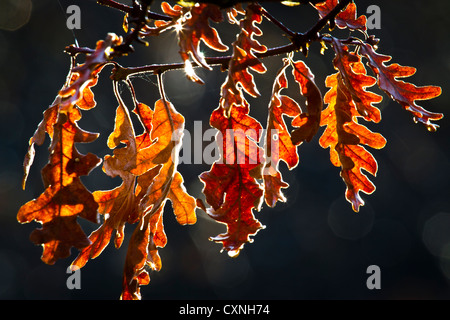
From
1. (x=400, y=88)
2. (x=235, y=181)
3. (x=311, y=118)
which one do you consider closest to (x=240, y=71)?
(x=311, y=118)

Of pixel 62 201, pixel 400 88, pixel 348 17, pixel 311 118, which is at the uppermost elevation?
pixel 348 17

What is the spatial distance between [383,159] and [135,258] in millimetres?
4981

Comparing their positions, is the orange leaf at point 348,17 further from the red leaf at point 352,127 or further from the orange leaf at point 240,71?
the orange leaf at point 240,71

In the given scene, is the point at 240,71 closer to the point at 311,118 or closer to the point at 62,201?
the point at 311,118

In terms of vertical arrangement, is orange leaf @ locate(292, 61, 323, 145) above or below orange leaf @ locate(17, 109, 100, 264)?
above

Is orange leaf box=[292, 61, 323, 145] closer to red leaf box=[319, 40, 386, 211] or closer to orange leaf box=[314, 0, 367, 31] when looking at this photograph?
red leaf box=[319, 40, 386, 211]

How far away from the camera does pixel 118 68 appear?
1.03 meters

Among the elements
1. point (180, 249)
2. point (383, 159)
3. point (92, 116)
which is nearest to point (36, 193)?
point (92, 116)

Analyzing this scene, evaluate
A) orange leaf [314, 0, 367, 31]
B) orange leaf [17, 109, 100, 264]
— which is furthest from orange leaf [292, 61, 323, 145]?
orange leaf [17, 109, 100, 264]

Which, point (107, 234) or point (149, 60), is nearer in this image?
point (107, 234)

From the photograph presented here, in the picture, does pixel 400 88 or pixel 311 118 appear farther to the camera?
pixel 400 88

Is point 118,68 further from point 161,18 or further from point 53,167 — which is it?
point 53,167

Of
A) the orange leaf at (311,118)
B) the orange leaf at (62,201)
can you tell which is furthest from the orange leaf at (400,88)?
the orange leaf at (62,201)

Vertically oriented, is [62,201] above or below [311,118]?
below
